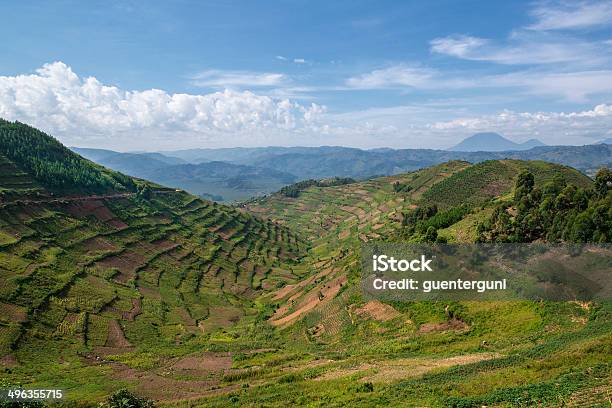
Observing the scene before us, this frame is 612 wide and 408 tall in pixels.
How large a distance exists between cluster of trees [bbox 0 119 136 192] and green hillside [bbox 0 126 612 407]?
1983 mm

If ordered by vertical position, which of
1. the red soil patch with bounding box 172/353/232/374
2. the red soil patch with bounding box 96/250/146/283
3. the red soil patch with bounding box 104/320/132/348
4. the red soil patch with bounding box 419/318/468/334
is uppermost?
the red soil patch with bounding box 419/318/468/334

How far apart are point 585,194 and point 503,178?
94.2 metres

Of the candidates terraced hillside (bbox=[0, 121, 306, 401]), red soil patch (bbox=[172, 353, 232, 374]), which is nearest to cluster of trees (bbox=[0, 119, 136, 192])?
terraced hillside (bbox=[0, 121, 306, 401])

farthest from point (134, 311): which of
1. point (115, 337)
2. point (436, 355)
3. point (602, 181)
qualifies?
point (602, 181)

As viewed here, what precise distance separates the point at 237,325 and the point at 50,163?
305 feet

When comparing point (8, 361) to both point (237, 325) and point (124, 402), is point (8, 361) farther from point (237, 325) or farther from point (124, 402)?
point (237, 325)

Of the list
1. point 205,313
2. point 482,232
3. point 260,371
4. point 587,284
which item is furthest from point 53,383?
point 482,232

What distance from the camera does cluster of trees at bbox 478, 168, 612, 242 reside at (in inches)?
1879

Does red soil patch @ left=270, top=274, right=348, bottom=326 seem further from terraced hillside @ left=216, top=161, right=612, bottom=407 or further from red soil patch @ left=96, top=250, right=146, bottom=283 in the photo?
red soil patch @ left=96, top=250, right=146, bottom=283

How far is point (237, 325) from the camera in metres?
76.7

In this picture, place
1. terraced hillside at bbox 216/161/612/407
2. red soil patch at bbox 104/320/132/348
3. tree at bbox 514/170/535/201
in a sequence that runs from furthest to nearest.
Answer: tree at bbox 514/170/535/201 → red soil patch at bbox 104/320/132/348 → terraced hillside at bbox 216/161/612/407

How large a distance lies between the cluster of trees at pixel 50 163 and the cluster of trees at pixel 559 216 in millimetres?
110954

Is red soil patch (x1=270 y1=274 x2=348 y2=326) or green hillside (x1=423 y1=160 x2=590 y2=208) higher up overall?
green hillside (x1=423 y1=160 x2=590 y2=208)

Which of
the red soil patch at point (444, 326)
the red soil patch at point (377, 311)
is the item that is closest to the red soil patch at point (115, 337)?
the red soil patch at point (377, 311)
